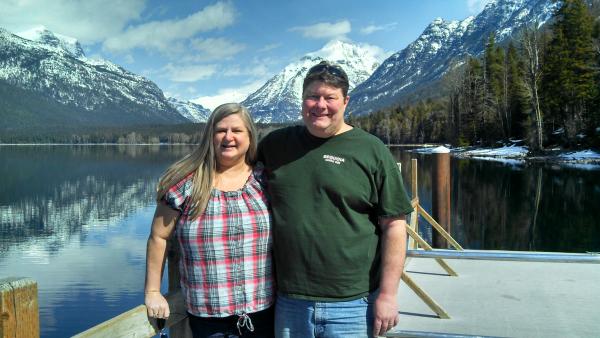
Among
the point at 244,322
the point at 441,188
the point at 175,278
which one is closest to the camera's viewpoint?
the point at 244,322

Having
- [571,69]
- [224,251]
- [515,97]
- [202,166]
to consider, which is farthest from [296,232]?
[515,97]

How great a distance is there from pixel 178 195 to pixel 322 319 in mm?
1048

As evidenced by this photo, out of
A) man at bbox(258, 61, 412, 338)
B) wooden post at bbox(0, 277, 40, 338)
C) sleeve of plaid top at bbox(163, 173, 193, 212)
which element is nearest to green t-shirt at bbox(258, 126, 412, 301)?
man at bbox(258, 61, 412, 338)

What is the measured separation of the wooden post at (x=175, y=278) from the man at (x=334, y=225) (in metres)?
0.57

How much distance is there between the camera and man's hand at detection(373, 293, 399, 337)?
111 inches

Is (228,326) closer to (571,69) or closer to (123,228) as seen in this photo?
(123,228)

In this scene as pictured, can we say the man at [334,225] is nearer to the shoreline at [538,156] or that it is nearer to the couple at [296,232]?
the couple at [296,232]

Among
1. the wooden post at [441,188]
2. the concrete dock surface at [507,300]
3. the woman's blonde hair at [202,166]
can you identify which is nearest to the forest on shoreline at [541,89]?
the wooden post at [441,188]

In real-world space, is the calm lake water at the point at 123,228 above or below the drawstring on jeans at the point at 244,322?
below

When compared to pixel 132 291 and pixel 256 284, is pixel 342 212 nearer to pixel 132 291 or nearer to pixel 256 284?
pixel 256 284

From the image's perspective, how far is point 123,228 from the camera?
24312 mm

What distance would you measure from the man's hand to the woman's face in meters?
1.14

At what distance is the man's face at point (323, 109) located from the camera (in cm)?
284

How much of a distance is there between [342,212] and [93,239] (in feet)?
71.7
